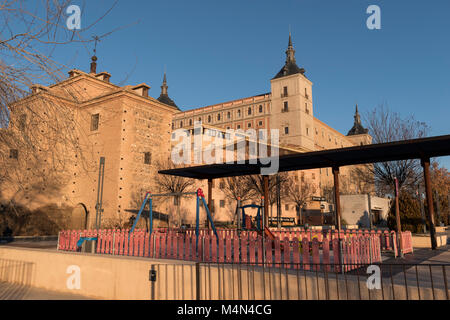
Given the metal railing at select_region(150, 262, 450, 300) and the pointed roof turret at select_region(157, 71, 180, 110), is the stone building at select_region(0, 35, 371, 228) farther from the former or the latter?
the pointed roof turret at select_region(157, 71, 180, 110)

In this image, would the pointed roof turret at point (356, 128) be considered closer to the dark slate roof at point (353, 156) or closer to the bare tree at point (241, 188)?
the bare tree at point (241, 188)

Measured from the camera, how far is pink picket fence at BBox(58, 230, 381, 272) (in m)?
7.50

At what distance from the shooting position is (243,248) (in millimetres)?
8656

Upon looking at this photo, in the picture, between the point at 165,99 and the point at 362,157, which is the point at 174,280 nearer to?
the point at 362,157

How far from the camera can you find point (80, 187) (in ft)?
112

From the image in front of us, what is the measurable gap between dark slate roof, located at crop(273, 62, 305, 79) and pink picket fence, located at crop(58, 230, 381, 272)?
204 ft

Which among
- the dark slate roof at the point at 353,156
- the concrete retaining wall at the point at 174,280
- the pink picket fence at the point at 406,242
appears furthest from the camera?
the dark slate roof at the point at 353,156

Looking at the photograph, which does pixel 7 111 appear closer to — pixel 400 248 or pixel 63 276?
pixel 63 276

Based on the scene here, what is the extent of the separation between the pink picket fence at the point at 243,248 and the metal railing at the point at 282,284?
622 millimetres

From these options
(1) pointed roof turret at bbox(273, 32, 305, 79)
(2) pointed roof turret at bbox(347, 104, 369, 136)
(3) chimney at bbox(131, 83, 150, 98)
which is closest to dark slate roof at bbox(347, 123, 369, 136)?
(2) pointed roof turret at bbox(347, 104, 369, 136)

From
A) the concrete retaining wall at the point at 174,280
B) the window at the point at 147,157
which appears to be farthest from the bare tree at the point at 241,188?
the concrete retaining wall at the point at 174,280

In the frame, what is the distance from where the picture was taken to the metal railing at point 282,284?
5.16 metres

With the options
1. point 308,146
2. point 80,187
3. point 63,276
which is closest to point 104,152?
point 80,187
